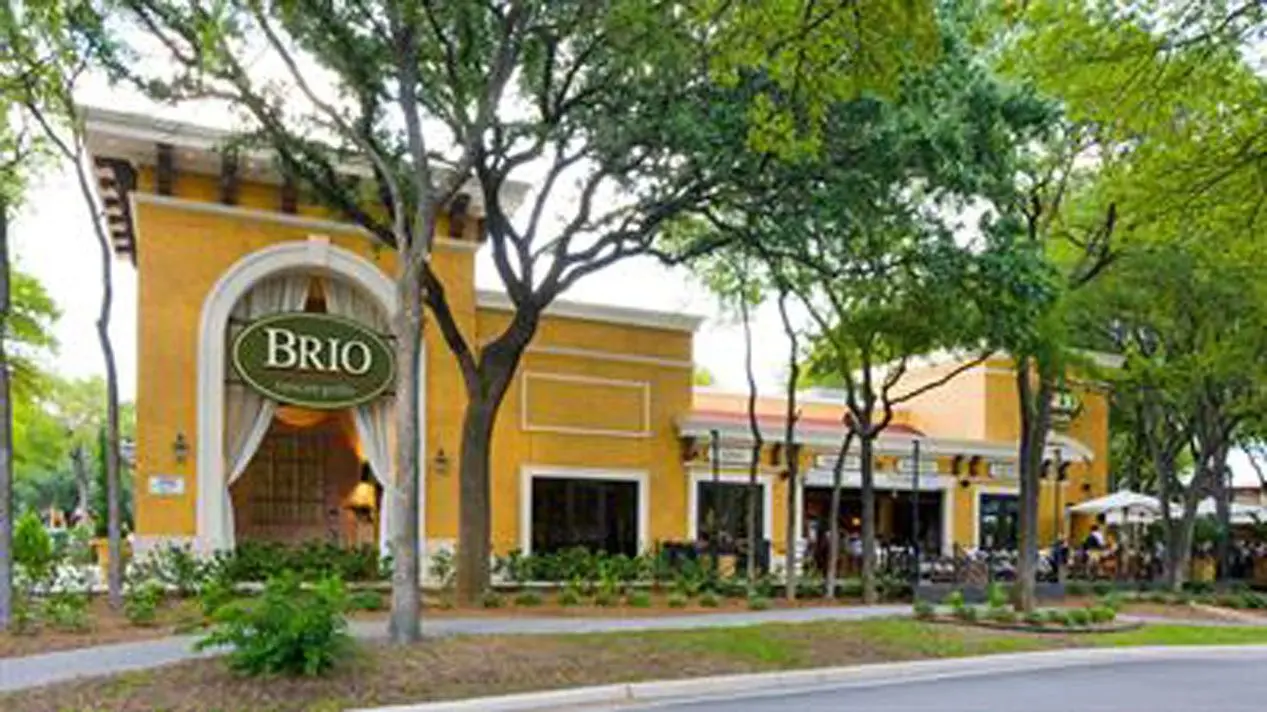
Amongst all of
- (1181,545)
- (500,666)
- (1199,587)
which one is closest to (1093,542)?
(1199,587)

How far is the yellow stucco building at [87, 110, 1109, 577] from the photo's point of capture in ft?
69.4

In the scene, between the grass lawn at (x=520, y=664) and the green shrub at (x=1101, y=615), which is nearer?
the grass lawn at (x=520, y=664)

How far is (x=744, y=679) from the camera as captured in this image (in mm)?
12617

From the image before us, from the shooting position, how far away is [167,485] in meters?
20.9

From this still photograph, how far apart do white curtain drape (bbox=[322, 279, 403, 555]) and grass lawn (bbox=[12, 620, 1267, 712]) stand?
1001 cm

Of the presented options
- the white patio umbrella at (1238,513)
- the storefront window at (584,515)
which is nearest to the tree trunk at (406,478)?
the storefront window at (584,515)

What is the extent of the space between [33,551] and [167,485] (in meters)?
2.57

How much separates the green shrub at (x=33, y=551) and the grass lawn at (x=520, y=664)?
24.2 ft

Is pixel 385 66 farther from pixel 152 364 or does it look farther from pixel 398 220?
pixel 152 364

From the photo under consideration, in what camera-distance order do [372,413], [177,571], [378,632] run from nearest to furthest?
[378,632] → [177,571] → [372,413]

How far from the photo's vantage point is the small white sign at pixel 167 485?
2078cm

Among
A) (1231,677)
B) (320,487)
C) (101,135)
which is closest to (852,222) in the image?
(1231,677)

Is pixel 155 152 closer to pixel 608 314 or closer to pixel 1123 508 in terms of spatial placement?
pixel 608 314

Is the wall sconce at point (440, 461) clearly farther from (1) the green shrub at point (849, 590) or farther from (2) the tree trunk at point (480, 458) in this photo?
(1) the green shrub at point (849, 590)
